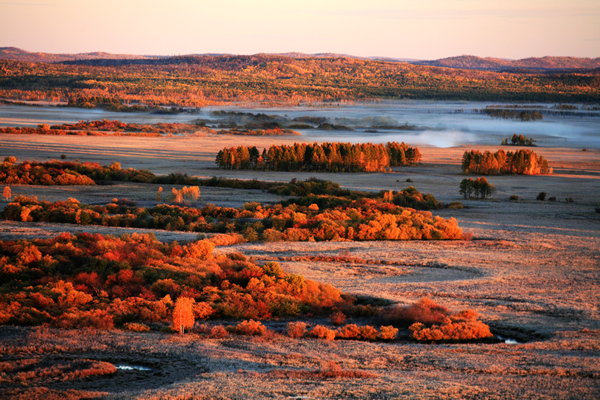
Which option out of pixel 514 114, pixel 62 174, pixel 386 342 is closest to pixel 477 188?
pixel 62 174

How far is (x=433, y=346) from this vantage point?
15477mm

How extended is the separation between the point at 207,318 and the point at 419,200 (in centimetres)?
2951

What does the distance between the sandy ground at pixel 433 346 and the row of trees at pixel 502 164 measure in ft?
88.9

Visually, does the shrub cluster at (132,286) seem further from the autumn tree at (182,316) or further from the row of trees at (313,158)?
the row of trees at (313,158)

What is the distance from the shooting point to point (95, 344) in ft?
47.9

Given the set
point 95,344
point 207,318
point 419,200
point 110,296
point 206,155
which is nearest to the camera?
point 95,344

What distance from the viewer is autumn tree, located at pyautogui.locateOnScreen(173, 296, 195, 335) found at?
15836mm

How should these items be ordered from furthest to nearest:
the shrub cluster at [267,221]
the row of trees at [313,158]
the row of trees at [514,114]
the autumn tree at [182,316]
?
the row of trees at [514,114], the row of trees at [313,158], the shrub cluster at [267,221], the autumn tree at [182,316]

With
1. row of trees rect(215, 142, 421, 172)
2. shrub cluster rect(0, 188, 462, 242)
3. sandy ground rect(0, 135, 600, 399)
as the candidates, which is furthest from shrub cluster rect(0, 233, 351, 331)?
row of trees rect(215, 142, 421, 172)

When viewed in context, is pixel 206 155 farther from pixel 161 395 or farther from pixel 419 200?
pixel 161 395

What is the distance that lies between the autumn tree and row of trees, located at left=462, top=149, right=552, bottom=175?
59612mm

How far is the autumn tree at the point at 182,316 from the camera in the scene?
623 inches

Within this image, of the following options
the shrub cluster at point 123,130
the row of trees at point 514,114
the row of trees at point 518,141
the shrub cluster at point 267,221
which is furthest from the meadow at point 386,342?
the row of trees at point 514,114

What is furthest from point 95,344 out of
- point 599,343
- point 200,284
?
point 599,343
